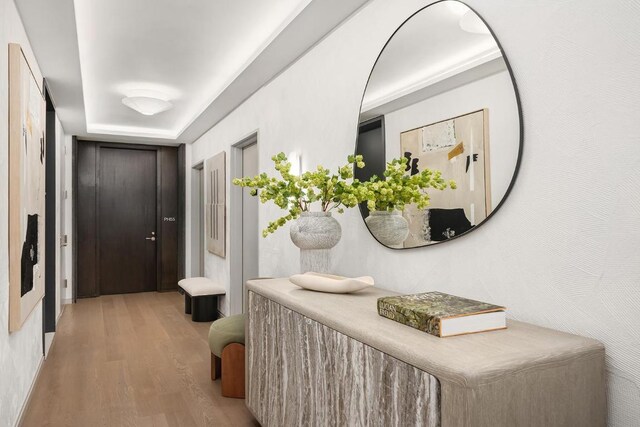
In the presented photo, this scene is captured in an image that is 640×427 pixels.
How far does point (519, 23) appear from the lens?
141cm

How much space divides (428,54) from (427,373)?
1262 mm

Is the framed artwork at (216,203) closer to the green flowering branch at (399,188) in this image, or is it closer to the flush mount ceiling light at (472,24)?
the green flowering branch at (399,188)

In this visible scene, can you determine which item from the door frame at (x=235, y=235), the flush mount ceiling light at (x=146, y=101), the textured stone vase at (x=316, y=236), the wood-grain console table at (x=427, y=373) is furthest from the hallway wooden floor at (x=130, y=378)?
the flush mount ceiling light at (x=146, y=101)

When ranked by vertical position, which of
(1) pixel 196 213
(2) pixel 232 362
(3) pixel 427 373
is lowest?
(2) pixel 232 362

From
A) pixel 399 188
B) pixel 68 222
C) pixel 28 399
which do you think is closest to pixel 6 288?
pixel 28 399

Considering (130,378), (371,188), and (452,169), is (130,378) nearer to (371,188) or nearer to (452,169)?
(371,188)

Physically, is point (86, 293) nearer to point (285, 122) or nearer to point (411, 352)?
point (285, 122)

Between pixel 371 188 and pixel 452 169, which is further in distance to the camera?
pixel 371 188

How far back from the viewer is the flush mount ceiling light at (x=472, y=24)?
1.52 metres

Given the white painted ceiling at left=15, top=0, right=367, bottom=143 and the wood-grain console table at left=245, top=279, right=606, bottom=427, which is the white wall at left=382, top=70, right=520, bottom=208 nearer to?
the wood-grain console table at left=245, top=279, right=606, bottom=427

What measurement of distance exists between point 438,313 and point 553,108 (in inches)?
27.9

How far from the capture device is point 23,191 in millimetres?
2357

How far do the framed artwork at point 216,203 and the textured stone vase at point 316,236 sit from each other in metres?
2.85

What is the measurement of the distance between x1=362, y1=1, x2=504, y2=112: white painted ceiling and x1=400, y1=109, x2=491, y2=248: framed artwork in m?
0.19
